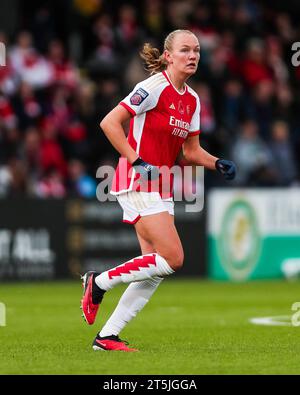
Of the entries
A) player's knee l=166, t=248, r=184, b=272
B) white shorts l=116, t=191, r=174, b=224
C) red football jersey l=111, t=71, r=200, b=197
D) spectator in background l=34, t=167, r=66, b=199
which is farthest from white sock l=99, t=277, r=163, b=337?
spectator in background l=34, t=167, r=66, b=199

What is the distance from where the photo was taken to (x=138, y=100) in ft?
28.8

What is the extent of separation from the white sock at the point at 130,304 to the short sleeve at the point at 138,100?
52.4 inches

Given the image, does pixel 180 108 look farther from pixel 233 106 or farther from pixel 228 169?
pixel 233 106

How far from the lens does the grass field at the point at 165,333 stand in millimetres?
7961

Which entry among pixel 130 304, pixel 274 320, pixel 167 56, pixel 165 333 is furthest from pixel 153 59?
pixel 274 320

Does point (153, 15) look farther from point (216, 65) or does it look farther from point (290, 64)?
point (290, 64)

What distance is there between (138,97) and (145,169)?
1.95ft

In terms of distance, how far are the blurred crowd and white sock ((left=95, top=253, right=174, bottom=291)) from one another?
8583 mm

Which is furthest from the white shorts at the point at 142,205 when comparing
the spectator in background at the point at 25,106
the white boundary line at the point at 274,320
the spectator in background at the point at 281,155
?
the spectator in background at the point at 281,155

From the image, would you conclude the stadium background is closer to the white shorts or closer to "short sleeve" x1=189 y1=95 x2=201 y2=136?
"short sleeve" x1=189 y1=95 x2=201 y2=136

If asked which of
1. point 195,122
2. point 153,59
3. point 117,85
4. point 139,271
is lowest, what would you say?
point 139,271

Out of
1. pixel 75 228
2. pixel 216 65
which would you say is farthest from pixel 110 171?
pixel 216 65

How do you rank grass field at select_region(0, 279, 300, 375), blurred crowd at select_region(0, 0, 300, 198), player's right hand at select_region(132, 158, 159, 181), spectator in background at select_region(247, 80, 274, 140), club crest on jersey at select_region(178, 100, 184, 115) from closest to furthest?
1. grass field at select_region(0, 279, 300, 375)
2. player's right hand at select_region(132, 158, 159, 181)
3. club crest on jersey at select_region(178, 100, 184, 115)
4. blurred crowd at select_region(0, 0, 300, 198)
5. spectator in background at select_region(247, 80, 274, 140)

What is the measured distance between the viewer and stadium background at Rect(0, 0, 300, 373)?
17.6 metres
